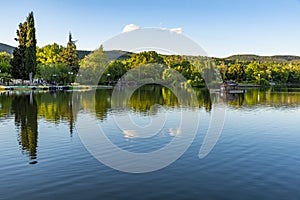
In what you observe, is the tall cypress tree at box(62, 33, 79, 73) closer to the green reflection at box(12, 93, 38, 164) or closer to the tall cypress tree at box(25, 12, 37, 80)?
the tall cypress tree at box(25, 12, 37, 80)

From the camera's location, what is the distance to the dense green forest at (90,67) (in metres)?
73.6

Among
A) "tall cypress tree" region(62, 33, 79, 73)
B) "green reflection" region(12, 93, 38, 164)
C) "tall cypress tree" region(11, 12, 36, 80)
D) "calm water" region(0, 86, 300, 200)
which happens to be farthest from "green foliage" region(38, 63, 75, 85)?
"calm water" region(0, 86, 300, 200)

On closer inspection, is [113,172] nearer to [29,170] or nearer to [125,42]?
[29,170]

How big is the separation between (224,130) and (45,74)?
236ft

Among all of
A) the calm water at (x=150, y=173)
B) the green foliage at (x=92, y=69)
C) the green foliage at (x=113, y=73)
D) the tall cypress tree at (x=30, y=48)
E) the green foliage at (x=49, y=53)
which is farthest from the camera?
the green foliage at (x=49, y=53)

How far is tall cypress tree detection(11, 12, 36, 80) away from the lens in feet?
236

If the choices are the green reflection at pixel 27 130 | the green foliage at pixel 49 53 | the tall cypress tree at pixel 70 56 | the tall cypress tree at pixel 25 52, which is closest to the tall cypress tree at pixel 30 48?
the tall cypress tree at pixel 25 52

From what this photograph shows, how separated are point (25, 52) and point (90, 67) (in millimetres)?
26890

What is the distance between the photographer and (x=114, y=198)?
390 inches

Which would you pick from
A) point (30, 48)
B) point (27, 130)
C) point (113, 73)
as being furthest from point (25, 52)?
point (27, 130)

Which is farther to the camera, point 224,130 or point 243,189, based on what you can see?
point 224,130

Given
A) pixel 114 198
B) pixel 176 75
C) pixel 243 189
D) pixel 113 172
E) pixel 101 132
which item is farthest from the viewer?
pixel 176 75

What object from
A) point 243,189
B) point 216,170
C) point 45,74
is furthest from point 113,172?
point 45,74

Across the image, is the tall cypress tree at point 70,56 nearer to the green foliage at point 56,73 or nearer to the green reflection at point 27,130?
the green foliage at point 56,73
